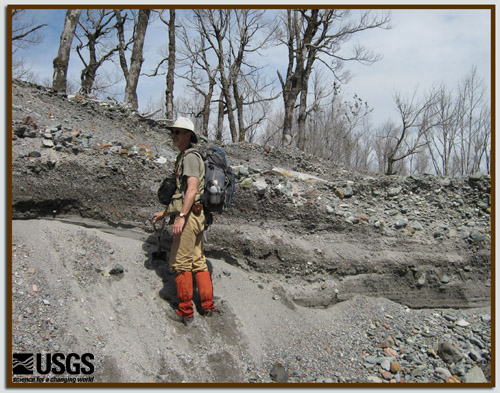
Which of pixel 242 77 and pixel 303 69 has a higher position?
pixel 242 77

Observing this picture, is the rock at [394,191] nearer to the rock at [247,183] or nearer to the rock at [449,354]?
the rock at [247,183]

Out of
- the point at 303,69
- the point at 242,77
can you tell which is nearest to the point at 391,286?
the point at 303,69

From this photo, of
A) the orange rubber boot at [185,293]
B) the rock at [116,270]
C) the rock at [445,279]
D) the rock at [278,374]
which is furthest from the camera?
the rock at [445,279]

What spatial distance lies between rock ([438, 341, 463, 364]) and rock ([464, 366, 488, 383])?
0.56ft

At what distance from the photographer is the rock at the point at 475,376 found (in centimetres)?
375

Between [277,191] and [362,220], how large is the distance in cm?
141

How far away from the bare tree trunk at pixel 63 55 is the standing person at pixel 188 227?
7.52 m

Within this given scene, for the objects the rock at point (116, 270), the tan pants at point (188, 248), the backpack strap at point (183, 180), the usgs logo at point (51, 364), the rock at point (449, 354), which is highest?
the backpack strap at point (183, 180)

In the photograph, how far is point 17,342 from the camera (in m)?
3.21

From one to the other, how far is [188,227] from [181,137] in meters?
1.02

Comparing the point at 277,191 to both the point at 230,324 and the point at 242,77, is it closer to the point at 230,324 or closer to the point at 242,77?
the point at 230,324

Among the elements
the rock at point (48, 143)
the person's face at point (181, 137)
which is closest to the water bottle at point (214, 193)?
the person's face at point (181, 137)

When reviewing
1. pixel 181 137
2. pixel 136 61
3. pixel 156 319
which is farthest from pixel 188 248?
pixel 136 61

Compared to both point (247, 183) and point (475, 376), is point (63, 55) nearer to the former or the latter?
point (247, 183)
